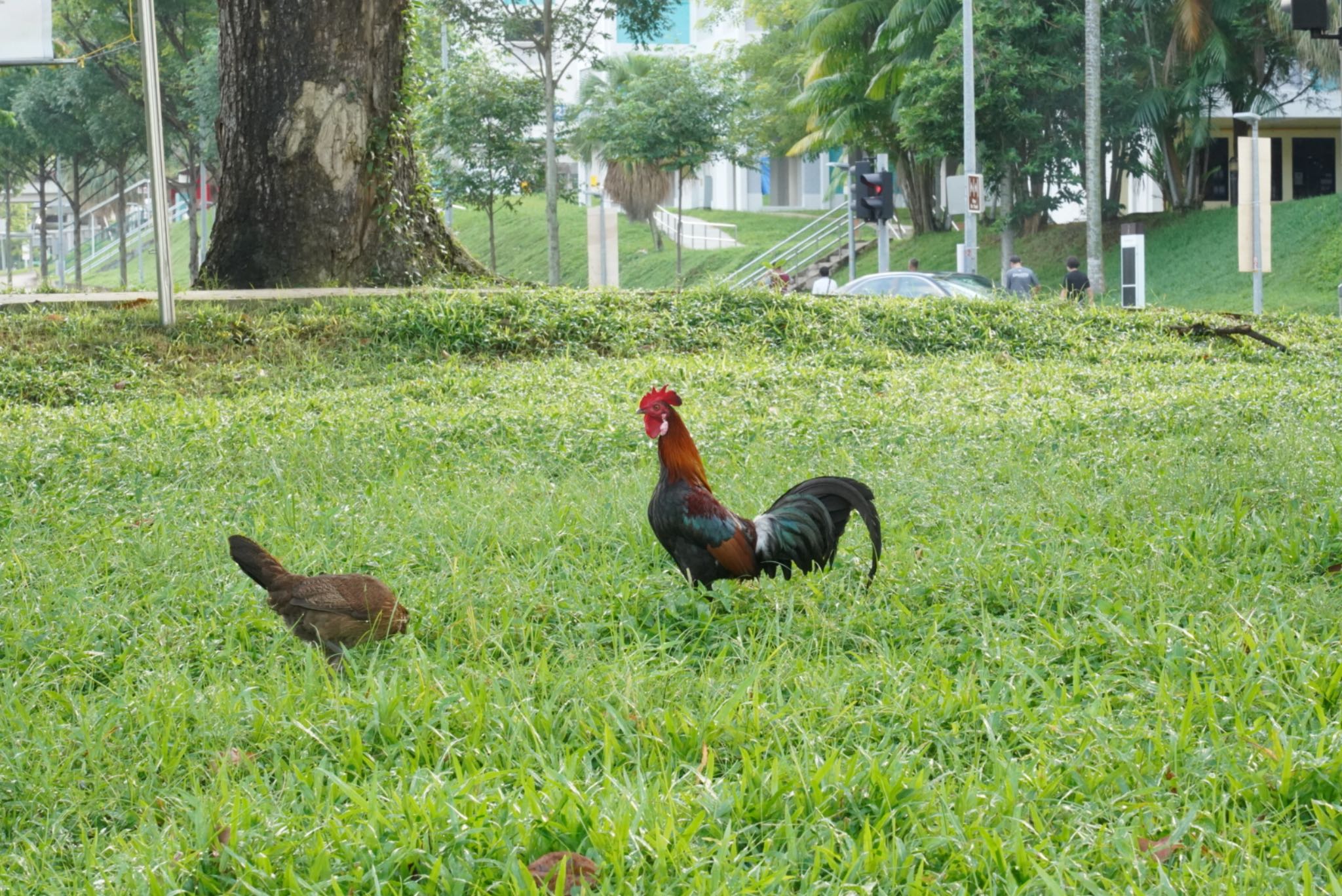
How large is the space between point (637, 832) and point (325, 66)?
9.78m

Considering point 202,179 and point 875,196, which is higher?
point 202,179

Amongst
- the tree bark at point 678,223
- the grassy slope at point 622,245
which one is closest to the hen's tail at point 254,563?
the tree bark at point 678,223

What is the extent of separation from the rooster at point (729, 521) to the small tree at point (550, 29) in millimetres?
23140

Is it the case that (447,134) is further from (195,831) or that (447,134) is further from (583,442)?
(195,831)

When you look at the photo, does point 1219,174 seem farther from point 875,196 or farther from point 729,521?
point 729,521

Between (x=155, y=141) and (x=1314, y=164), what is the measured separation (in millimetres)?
35498

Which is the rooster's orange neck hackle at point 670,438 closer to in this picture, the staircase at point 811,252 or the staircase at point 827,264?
the staircase at point 827,264

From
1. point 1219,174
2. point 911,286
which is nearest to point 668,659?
point 911,286

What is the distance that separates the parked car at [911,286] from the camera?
62.2 feet

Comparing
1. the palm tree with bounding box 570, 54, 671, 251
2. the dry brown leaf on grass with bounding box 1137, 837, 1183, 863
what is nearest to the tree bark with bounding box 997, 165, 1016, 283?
the palm tree with bounding box 570, 54, 671, 251

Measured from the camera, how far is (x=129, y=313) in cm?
1016

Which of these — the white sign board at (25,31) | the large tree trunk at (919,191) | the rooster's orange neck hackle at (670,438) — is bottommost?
the rooster's orange neck hackle at (670,438)

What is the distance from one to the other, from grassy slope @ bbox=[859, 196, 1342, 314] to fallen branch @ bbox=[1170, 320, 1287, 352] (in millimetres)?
12714

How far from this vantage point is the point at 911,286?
65.4ft
